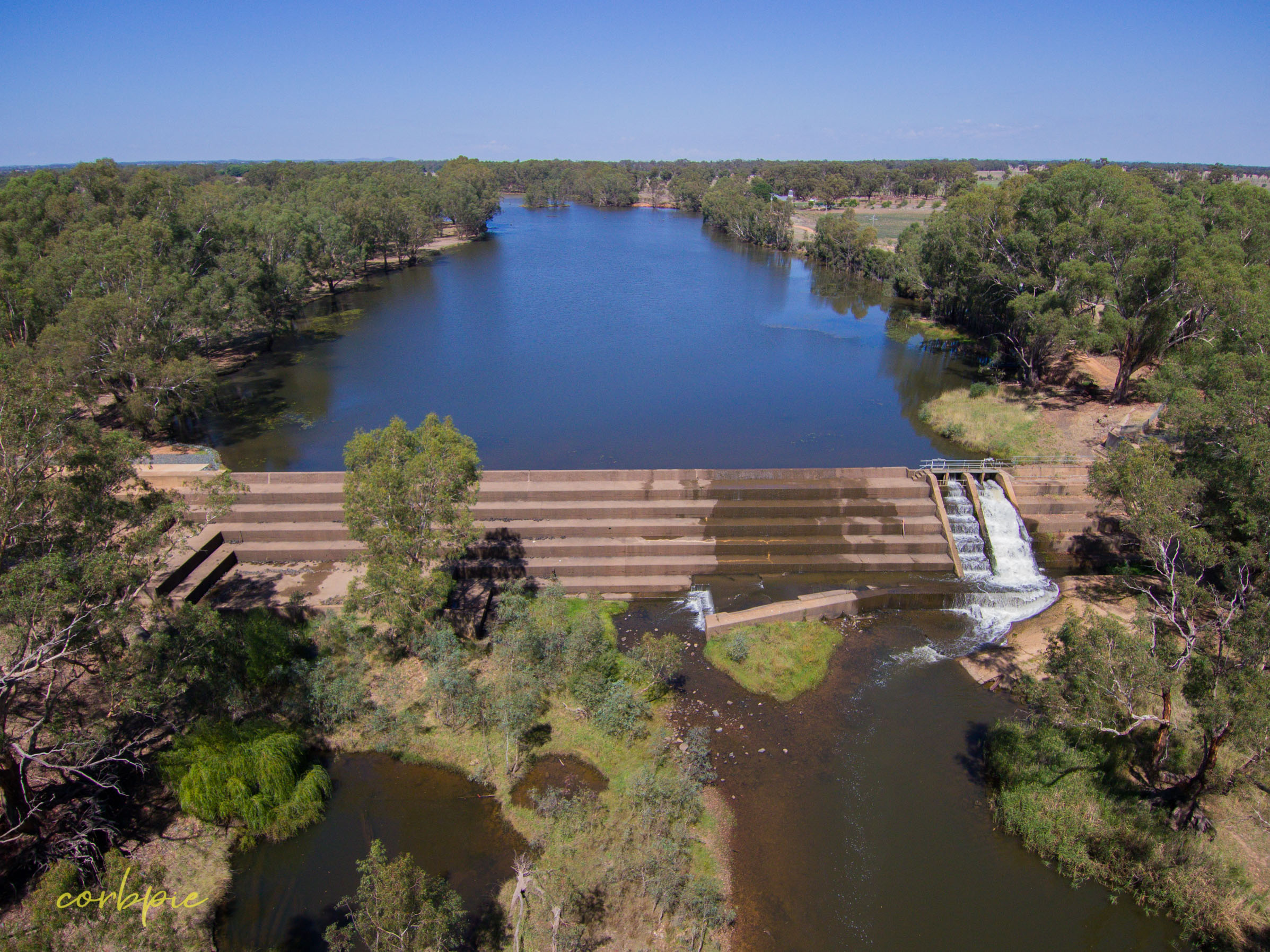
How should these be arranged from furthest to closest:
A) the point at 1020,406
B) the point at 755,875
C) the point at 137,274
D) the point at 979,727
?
the point at 1020,406 → the point at 137,274 → the point at 979,727 → the point at 755,875

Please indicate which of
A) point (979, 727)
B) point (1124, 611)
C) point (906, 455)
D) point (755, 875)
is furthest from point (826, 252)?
Result: point (755, 875)

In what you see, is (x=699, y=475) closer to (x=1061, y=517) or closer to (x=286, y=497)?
(x=1061, y=517)

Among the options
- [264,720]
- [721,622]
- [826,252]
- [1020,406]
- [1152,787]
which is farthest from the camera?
[826,252]

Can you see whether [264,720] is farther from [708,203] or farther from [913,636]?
[708,203]

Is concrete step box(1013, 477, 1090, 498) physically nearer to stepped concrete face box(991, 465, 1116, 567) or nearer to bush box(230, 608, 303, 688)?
stepped concrete face box(991, 465, 1116, 567)

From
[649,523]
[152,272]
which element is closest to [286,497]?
[649,523]

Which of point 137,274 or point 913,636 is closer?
point 913,636

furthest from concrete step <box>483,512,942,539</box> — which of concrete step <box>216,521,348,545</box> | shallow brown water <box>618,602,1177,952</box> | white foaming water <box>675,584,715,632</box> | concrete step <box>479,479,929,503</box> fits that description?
concrete step <box>216,521,348,545</box>
